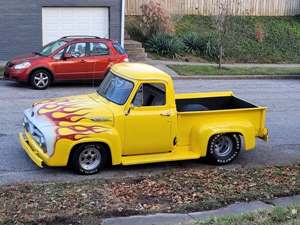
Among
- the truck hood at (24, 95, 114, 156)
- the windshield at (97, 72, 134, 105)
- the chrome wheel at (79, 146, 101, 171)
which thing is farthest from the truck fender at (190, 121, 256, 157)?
the chrome wheel at (79, 146, 101, 171)

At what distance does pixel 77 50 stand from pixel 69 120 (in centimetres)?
926

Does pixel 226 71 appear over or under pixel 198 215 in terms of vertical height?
over

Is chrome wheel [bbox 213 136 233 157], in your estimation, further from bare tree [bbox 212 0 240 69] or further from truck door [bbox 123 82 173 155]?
bare tree [bbox 212 0 240 69]

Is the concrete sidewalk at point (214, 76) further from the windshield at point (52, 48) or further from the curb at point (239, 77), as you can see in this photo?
the windshield at point (52, 48)

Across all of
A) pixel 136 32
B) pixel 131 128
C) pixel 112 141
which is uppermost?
pixel 136 32

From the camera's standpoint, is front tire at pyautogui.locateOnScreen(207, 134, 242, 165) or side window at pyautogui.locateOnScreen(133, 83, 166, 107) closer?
side window at pyautogui.locateOnScreen(133, 83, 166, 107)

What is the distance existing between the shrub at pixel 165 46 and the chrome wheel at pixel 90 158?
55.3ft

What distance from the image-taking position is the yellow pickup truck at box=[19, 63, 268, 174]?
984 centimetres

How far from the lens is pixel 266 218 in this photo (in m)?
7.27

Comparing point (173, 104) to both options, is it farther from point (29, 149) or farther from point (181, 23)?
point (181, 23)

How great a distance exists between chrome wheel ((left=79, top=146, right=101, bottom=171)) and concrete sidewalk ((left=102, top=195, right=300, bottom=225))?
2215 mm

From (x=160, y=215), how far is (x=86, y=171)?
7.50 ft

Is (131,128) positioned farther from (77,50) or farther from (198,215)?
(77,50)

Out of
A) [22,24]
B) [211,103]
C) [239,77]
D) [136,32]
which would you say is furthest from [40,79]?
[136,32]
